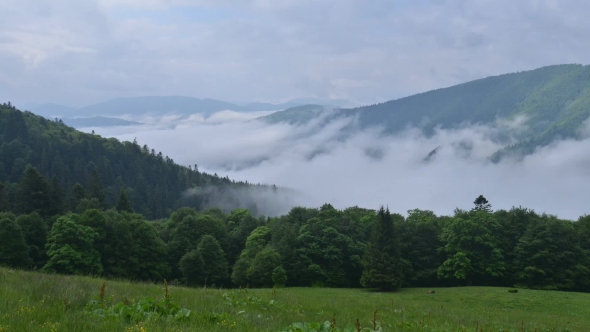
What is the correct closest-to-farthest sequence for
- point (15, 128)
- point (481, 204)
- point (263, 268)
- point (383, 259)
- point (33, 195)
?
1. point (383, 259)
2. point (263, 268)
3. point (33, 195)
4. point (481, 204)
5. point (15, 128)

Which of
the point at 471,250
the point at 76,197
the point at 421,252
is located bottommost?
the point at 421,252

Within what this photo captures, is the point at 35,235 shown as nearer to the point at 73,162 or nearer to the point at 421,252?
the point at 421,252

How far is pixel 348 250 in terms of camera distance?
68438 mm

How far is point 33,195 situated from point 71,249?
85.9ft

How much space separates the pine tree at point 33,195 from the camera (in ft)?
235

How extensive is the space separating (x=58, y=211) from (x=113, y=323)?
76.8m

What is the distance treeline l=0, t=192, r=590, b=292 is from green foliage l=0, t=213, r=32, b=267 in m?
2.91

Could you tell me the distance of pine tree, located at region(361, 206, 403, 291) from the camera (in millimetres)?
57031

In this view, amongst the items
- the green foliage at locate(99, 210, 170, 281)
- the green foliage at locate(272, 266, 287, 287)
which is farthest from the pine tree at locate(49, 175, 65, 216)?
the green foliage at locate(272, 266, 287, 287)

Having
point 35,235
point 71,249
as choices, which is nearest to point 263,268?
point 71,249

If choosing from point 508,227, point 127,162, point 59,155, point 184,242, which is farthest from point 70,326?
point 127,162

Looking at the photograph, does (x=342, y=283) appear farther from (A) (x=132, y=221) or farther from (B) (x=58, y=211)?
(B) (x=58, y=211)

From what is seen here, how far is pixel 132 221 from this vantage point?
64.9 metres

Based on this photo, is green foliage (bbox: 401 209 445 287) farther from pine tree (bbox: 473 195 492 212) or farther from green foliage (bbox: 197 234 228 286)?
green foliage (bbox: 197 234 228 286)
